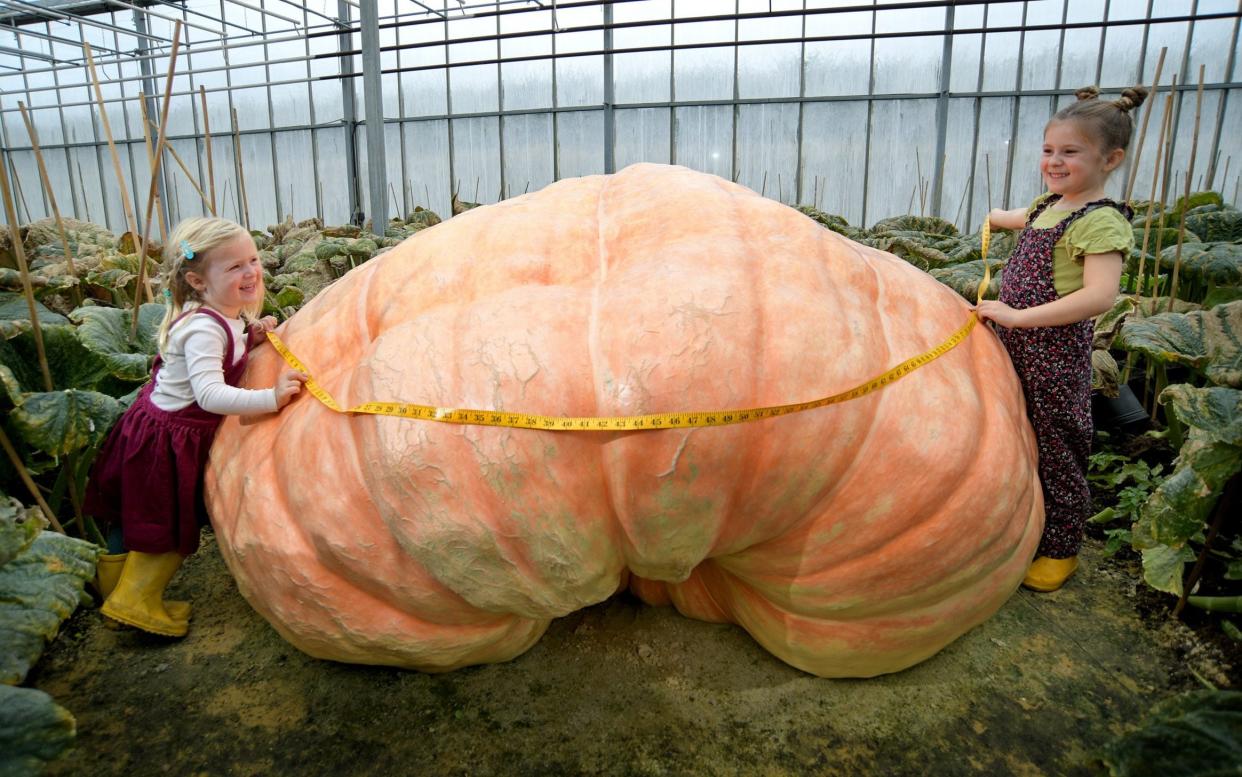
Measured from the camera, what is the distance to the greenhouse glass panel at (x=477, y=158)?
1303cm

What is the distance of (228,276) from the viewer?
76.2 inches

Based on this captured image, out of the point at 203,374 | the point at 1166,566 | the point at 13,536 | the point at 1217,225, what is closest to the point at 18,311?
the point at 203,374

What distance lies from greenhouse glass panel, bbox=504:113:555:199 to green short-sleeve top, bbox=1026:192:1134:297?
36.3 ft

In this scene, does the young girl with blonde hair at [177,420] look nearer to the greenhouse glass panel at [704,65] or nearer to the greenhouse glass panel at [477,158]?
the greenhouse glass panel at [704,65]

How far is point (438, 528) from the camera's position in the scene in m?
1.48

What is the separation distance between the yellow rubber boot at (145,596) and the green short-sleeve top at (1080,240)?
8.38ft

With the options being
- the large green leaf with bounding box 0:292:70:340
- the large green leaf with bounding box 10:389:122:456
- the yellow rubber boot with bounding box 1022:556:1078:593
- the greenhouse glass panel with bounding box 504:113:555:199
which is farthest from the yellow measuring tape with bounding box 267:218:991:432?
the greenhouse glass panel with bounding box 504:113:555:199

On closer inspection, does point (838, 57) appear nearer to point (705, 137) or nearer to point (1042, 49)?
point (705, 137)

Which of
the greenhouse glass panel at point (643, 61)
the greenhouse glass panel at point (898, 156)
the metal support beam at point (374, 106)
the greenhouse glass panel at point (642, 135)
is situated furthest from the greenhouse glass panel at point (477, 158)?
the greenhouse glass panel at point (898, 156)

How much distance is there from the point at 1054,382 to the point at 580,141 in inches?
440

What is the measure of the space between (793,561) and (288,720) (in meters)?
1.20

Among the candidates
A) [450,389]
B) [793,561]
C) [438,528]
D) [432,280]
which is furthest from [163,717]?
[793,561]

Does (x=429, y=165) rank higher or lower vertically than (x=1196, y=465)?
higher

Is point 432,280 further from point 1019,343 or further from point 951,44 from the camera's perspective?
point 951,44
